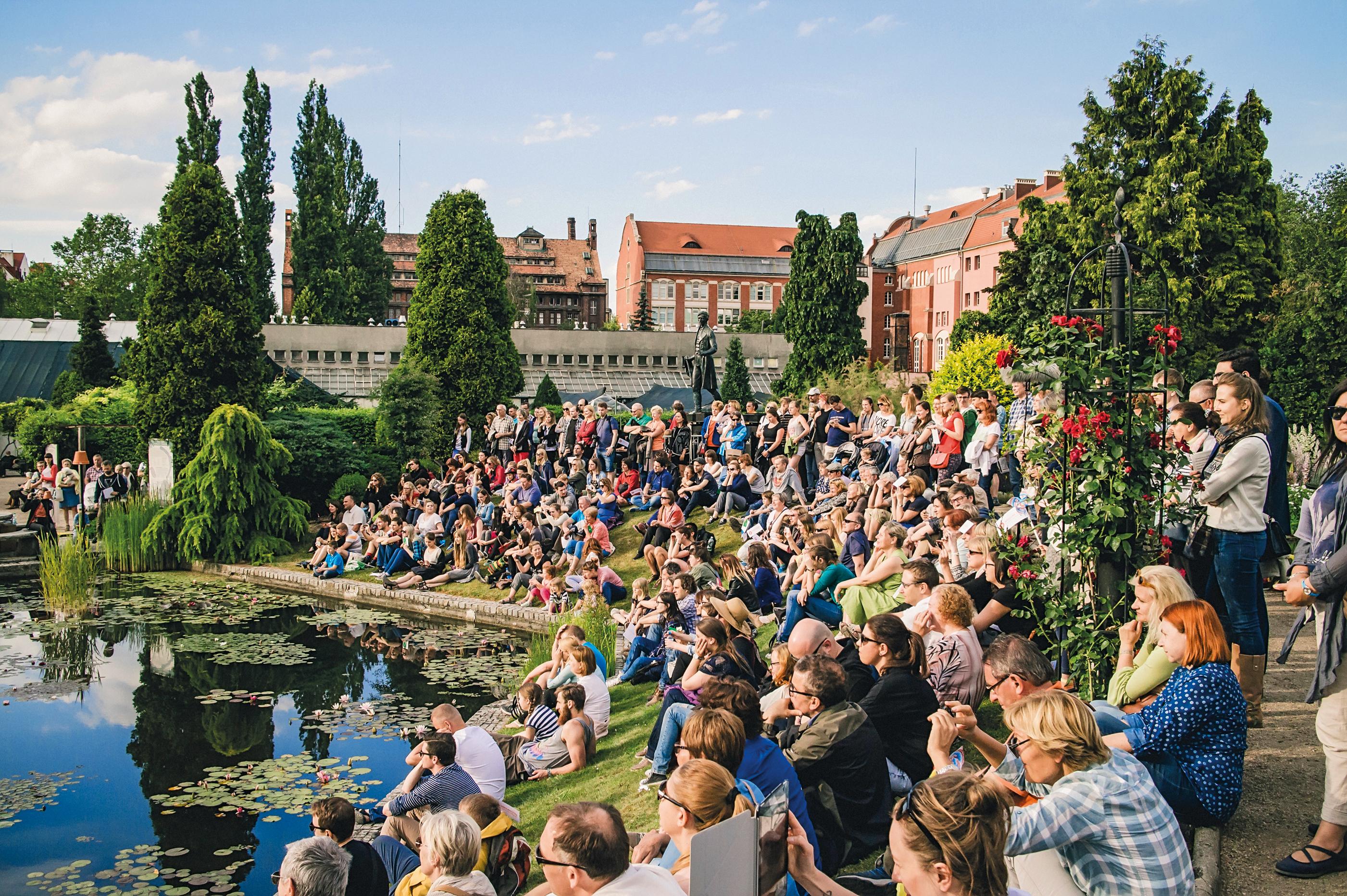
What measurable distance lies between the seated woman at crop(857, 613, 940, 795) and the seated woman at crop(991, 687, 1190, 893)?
6.20ft

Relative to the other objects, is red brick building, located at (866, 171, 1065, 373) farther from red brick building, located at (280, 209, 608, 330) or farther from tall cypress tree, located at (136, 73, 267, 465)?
tall cypress tree, located at (136, 73, 267, 465)

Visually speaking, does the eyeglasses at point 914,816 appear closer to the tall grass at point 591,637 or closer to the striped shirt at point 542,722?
the striped shirt at point 542,722

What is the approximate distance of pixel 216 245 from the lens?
62.4ft

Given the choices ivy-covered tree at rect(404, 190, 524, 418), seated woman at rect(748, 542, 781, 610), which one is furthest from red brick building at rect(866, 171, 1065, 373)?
seated woman at rect(748, 542, 781, 610)

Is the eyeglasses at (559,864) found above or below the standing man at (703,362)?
below

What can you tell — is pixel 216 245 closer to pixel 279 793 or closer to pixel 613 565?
pixel 613 565

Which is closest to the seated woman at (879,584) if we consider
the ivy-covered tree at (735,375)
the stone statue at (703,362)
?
the stone statue at (703,362)

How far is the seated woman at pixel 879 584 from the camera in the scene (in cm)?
752

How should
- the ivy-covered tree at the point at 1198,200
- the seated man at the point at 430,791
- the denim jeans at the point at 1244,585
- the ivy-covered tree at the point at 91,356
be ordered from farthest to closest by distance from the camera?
the ivy-covered tree at the point at 91,356, the ivy-covered tree at the point at 1198,200, the seated man at the point at 430,791, the denim jeans at the point at 1244,585

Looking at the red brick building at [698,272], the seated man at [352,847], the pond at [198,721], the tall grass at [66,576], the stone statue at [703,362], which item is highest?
the red brick building at [698,272]

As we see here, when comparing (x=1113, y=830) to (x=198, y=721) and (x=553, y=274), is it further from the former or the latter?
(x=553, y=274)

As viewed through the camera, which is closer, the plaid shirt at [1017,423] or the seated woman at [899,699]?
the seated woman at [899,699]

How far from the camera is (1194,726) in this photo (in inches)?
150

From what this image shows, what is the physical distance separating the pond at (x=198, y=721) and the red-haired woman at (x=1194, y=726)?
5453mm
